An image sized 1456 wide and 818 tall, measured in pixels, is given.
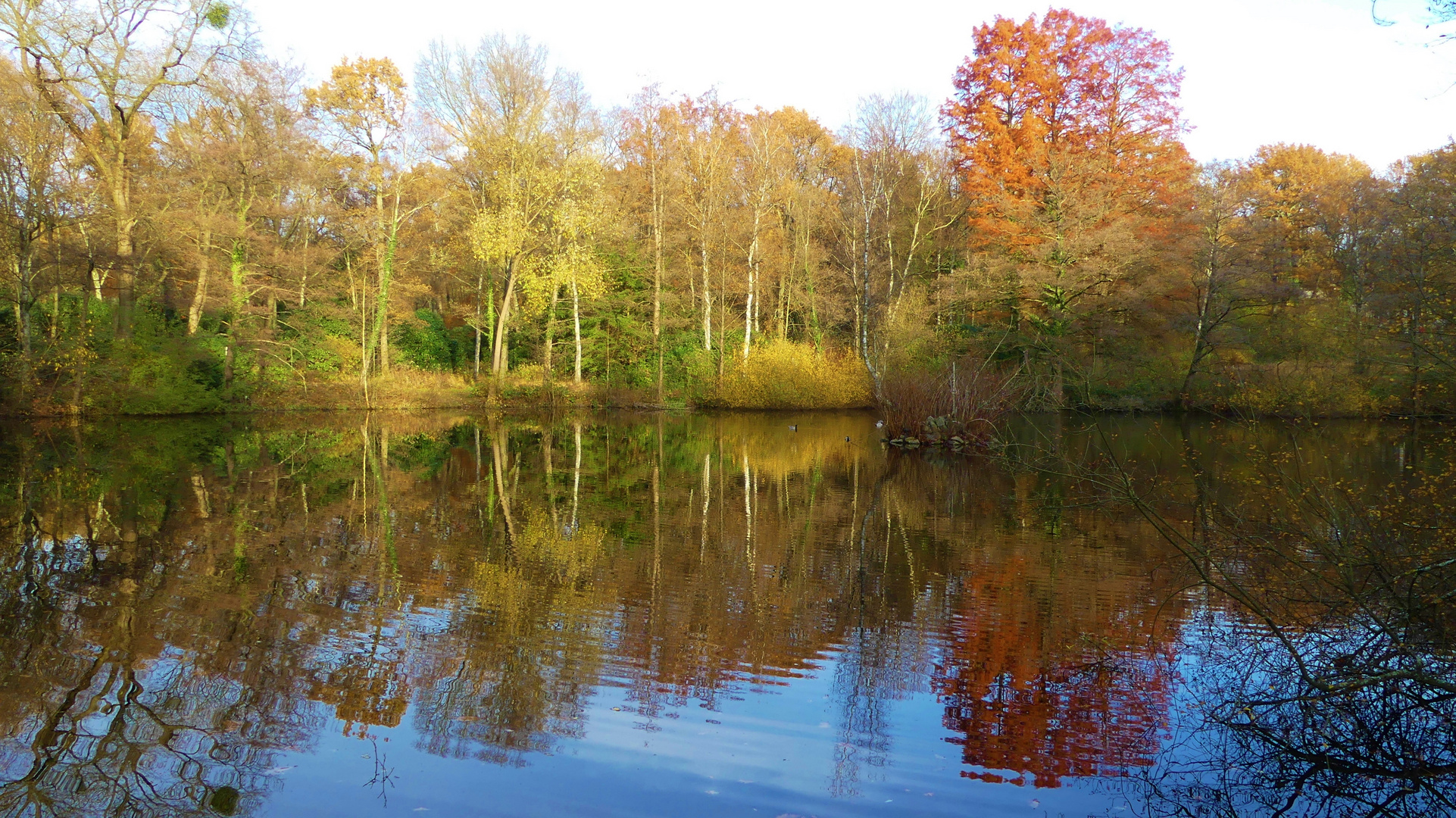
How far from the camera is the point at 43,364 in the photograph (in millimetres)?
21812

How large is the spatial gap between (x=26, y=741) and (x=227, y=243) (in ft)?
82.2

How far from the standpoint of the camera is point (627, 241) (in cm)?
3312

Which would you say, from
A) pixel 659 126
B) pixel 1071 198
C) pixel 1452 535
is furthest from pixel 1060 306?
pixel 1452 535

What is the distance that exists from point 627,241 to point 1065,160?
1580cm

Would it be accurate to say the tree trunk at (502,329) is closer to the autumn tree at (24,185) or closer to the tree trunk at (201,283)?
the tree trunk at (201,283)

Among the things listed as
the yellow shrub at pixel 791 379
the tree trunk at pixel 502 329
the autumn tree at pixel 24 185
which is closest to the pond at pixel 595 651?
the autumn tree at pixel 24 185

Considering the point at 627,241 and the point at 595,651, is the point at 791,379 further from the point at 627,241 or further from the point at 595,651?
the point at 595,651

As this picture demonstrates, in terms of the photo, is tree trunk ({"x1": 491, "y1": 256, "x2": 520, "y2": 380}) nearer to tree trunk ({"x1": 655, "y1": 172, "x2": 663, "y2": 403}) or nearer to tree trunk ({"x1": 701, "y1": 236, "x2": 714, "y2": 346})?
tree trunk ({"x1": 655, "y1": 172, "x2": 663, "y2": 403})

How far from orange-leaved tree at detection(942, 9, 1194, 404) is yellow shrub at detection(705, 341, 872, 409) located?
6.13m

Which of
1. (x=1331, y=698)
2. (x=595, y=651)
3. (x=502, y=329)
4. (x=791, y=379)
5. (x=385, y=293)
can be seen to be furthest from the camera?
(x=791, y=379)

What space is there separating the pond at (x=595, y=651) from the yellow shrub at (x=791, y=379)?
18555 mm

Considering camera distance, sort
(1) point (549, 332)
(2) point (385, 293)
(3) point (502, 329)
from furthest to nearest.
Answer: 1. (1) point (549, 332)
2. (3) point (502, 329)
3. (2) point (385, 293)

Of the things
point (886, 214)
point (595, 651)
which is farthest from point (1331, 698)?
point (886, 214)

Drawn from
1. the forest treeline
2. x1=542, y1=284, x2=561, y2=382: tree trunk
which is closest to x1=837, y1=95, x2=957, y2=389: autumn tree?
the forest treeline
